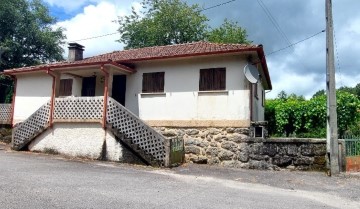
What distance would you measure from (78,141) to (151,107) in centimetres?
331

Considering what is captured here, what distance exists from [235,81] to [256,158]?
3.03m

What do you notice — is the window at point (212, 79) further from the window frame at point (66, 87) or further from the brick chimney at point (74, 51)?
the brick chimney at point (74, 51)

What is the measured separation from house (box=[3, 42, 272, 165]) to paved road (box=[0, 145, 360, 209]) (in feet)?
5.97

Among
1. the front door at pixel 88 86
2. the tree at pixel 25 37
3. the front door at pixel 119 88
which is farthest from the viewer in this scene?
the tree at pixel 25 37

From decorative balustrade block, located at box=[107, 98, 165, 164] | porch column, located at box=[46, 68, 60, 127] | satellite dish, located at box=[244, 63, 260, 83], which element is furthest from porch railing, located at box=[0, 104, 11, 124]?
satellite dish, located at box=[244, 63, 260, 83]

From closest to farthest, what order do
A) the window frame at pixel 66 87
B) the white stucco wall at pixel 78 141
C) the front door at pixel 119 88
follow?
the white stucco wall at pixel 78 141 < the front door at pixel 119 88 < the window frame at pixel 66 87

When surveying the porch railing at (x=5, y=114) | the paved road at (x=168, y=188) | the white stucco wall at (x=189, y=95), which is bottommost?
the paved road at (x=168, y=188)

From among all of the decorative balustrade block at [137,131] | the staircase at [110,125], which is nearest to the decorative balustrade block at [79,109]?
the staircase at [110,125]

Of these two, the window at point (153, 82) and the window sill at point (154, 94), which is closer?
the window sill at point (154, 94)

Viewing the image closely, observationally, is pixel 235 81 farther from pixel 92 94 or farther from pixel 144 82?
pixel 92 94

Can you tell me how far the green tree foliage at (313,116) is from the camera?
1667 centimetres

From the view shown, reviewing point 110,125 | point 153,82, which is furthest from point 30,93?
point 153,82

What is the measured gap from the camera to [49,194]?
632cm

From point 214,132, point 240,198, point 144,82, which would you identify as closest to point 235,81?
point 214,132
